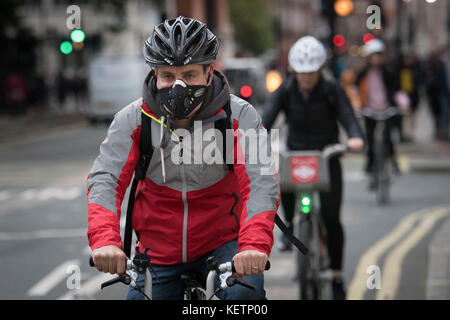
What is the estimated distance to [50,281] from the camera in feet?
23.2

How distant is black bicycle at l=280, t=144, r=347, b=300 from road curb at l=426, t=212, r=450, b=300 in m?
0.78

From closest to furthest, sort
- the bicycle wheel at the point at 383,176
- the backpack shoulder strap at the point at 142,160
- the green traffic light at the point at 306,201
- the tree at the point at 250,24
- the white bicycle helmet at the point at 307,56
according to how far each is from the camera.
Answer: the backpack shoulder strap at the point at 142,160
the green traffic light at the point at 306,201
the white bicycle helmet at the point at 307,56
the bicycle wheel at the point at 383,176
the tree at the point at 250,24

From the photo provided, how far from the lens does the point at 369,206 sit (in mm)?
10766

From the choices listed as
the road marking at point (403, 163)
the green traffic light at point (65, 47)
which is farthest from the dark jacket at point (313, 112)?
the green traffic light at point (65, 47)

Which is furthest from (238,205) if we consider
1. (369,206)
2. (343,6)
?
(343,6)

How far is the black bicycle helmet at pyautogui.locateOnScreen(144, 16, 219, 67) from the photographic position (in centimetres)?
312

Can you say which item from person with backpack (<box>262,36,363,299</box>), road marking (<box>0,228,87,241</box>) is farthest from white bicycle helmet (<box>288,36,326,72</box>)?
road marking (<box>0,228,87,241</box>)

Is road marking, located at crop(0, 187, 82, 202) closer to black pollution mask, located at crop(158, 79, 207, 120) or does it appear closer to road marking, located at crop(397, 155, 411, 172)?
road marking, located at crop(397, 155, 411, 172)

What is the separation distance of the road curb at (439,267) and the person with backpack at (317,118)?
0.69 metres

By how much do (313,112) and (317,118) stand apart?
59 millimetres

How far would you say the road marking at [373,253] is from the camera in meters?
6.36

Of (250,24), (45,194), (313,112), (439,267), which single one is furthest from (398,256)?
(250,24)

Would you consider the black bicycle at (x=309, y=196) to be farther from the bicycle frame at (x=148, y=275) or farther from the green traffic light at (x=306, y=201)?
the bicycle frame at (x=148, y=275)

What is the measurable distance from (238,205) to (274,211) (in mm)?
337
